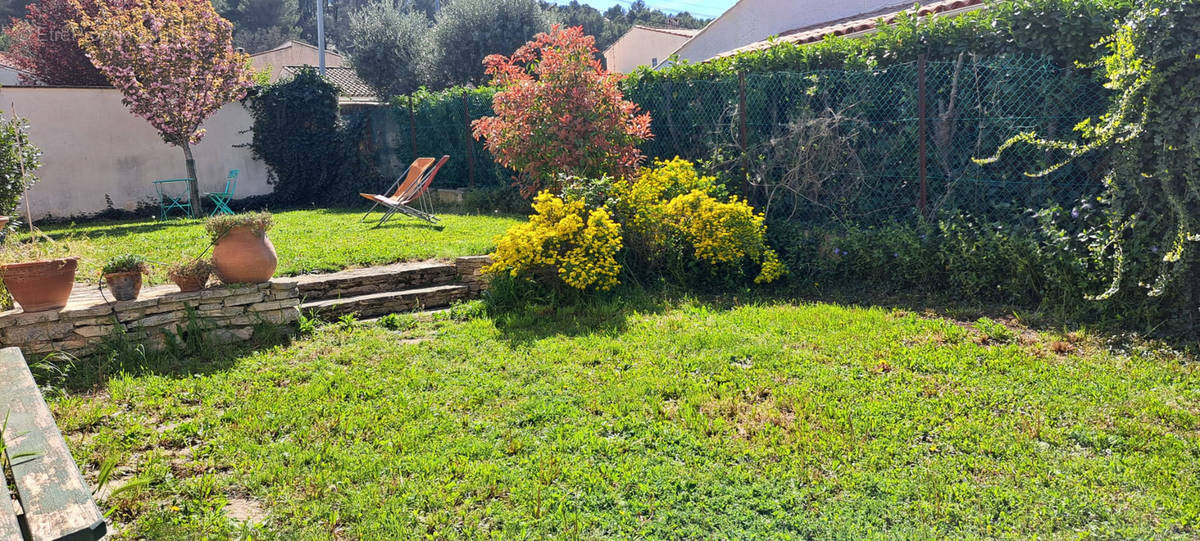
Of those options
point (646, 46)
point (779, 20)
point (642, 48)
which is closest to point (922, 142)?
point (779, 20)

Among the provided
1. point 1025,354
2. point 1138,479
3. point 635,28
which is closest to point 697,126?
point 1025,354

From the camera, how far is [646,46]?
2905 centimetres

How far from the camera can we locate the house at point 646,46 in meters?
27.6

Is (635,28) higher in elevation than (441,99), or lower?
higher

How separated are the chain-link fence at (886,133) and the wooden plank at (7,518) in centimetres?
581

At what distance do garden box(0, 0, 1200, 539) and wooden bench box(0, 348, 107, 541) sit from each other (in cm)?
10

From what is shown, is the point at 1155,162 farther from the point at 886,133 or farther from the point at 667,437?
the point at 667,437

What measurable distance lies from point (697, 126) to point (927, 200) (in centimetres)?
270

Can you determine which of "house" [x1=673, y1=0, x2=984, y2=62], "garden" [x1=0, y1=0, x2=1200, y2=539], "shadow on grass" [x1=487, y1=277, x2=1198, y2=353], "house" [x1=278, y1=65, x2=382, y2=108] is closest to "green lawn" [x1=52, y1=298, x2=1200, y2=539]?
"garden" [x1=0, y1=0, x2=1200, y2=539]

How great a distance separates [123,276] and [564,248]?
297 centimetres

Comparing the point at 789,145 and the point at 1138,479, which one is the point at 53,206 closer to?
the point at 789,145

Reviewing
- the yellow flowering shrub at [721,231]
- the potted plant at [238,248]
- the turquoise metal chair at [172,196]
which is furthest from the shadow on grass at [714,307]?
the turquoise metal chair at [172,196]

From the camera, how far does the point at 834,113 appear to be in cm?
662

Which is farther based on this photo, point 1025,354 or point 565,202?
point 565,202
